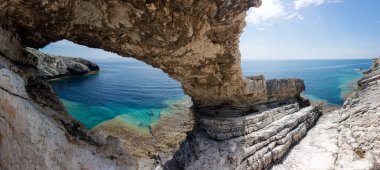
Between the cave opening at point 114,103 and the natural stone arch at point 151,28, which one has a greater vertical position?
the natural stone arch at point 151,28

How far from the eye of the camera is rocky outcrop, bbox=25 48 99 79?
40.6m

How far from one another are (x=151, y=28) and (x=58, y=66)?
140 feet

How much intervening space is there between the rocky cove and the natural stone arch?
1.2 inches

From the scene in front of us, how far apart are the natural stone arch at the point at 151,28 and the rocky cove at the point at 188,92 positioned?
0.10 ft

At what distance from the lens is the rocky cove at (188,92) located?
18.3ft

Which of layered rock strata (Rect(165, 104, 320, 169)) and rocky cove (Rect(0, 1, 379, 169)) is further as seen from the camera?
layered rock strata (Rect(165, 104, 320, 169))

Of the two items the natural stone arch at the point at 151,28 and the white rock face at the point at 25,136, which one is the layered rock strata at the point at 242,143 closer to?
the natural stone arch at the point at 151,28

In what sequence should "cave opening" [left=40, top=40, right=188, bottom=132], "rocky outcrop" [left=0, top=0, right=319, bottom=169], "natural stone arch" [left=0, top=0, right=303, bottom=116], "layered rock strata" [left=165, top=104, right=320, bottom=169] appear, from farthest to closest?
Answer: "cave opening" [left=40, top=40, right=188, bottom=132], "layered rock strata" [left=165, top=104, right=320, bottom=169], "natural stone arch" [left=0, top=0, right=303, bottom=116], "rocky outcrop" [left=0, top=0, right=319, bottom=169]

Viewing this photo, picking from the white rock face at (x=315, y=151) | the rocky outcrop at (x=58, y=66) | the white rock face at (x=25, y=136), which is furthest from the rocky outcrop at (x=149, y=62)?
the rocky outcrop at (x=58, y=66)

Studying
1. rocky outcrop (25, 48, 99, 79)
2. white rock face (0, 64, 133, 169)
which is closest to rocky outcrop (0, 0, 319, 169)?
white rock face (0, 64, 133, 169)

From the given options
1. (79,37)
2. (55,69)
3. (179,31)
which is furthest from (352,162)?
(55,69)

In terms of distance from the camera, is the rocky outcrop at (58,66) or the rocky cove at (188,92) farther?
the rocky outcrop at (58,66)

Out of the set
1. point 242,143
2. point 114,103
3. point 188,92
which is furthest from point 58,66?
point 242,143

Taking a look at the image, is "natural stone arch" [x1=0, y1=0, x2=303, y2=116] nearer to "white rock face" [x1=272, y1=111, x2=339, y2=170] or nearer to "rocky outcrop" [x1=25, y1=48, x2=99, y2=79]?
"white rock face" [x1=272, y1=111, x2=339, y2=170]
